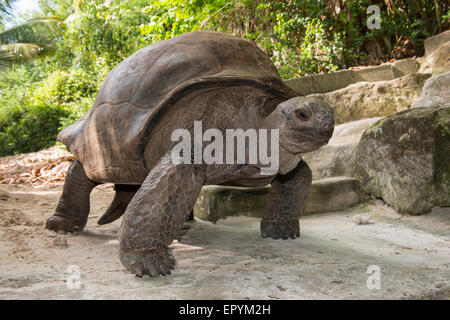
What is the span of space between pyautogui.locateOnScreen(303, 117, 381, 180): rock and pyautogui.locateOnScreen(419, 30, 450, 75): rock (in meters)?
1.80

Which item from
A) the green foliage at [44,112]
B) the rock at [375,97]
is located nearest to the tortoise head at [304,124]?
the rock at [375,97]

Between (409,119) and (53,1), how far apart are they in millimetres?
23544

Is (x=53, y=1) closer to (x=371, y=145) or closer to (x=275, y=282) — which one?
(x=371, y=145)

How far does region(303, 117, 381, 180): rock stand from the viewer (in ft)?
15.1

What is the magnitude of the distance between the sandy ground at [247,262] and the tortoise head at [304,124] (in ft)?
2.17

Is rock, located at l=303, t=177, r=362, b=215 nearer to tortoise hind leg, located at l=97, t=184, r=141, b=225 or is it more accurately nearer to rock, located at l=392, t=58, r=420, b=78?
tortoise hind leg, located at l=97, t=184, r=141, b=225

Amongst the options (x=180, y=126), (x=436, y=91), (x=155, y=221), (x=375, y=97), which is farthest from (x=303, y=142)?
(x=375, y=97)

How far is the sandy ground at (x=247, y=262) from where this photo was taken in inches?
66.0

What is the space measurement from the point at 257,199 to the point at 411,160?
57.7 inches

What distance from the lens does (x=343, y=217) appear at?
12.3 ft

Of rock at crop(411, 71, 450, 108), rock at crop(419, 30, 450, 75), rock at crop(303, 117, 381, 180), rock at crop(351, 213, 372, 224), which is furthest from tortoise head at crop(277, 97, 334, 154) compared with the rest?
rock at crop(419, 30, 450, 75)

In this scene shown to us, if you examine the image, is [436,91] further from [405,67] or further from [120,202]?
[120,202]

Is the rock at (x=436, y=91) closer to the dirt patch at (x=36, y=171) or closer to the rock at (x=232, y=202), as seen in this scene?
the rock at (x=232, y=202)
